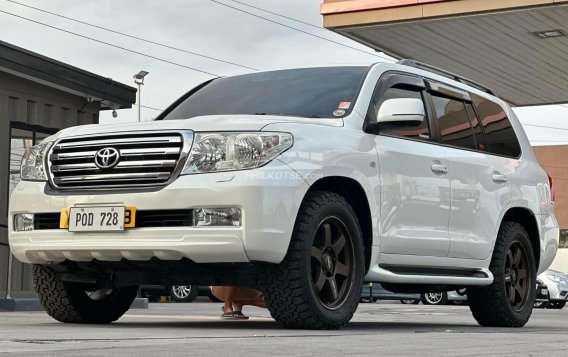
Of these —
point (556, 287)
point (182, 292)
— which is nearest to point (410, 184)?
point (182, 292)

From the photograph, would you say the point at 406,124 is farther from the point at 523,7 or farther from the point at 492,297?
the point at 523,7

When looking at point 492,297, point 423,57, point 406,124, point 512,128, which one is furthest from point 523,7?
point 406,124

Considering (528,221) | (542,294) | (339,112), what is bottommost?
(542,294)

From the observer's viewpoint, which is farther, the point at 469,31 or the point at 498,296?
the point at 469,31

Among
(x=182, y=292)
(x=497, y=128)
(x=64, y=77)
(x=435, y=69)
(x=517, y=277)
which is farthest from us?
(x=182, y=292)

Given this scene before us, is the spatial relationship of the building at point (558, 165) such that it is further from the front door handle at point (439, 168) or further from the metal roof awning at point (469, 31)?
the front door handle at point (439, 168)

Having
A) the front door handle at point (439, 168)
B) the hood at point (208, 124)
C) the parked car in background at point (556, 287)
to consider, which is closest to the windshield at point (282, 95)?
the hood at point (208, 124)

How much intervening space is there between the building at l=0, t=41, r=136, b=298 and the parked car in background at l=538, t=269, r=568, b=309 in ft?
46.8

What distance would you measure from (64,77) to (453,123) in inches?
295

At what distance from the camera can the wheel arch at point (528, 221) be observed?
9641 mm

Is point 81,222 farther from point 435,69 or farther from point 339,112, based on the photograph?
point 435,69

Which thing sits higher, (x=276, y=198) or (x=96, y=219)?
(x=276, y=198)

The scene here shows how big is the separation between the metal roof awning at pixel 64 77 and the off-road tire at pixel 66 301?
674cm

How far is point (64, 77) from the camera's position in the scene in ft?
50.0
